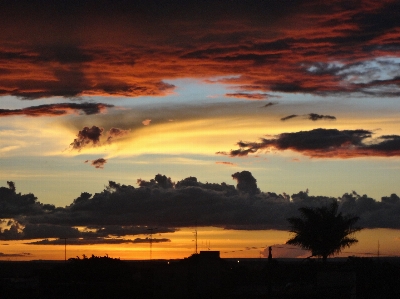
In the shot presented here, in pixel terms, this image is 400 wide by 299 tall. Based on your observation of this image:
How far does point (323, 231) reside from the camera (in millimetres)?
75500

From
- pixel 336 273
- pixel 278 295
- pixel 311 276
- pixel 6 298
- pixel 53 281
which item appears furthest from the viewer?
A: pixel 53 281

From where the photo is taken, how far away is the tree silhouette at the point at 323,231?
7531cm

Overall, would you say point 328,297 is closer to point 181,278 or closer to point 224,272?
point 181,278

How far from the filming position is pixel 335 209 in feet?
251

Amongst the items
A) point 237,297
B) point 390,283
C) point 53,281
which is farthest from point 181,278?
point 53,281

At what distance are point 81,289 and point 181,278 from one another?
15.5 metres

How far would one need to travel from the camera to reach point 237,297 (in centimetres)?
6006

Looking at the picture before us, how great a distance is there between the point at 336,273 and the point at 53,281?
37588mm

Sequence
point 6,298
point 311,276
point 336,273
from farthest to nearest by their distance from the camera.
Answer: point 6,298 < point 311,276 < point 336,273

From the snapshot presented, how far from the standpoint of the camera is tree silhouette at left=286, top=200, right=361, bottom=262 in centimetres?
7531

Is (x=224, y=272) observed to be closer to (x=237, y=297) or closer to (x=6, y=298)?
(x=237, y=297)

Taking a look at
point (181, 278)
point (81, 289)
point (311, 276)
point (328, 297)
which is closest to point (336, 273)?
point (328, 297)

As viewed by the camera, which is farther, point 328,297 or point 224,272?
point 224,272

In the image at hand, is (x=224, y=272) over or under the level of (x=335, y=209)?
under
